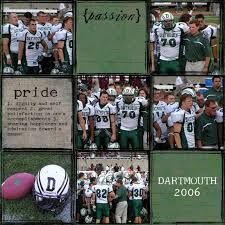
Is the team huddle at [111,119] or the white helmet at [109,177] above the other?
the team huddle at [111,119]

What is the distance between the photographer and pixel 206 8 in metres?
5.26

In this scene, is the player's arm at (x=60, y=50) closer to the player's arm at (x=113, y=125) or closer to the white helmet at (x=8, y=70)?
the white helmet at (x=8, y=70)

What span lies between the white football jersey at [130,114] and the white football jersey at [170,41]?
411mm

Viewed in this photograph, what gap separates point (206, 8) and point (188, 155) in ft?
3.59

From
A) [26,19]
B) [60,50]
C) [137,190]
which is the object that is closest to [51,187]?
[137,190]

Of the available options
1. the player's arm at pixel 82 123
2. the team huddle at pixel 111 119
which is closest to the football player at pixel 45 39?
the team huddle at pixel 111 119

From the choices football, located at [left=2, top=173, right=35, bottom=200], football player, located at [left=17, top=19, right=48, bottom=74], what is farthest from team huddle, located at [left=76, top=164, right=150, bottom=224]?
football player, located at [left=17, top=19, right=48, bottom=74]

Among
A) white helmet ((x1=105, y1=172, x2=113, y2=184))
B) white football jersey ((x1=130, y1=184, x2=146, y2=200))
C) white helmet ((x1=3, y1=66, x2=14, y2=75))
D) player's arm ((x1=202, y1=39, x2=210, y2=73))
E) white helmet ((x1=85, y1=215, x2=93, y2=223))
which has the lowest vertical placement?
white helmet ((x1=85, y1=215, x2=93, y2=223))

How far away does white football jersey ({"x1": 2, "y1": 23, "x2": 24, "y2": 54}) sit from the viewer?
5.23 metres

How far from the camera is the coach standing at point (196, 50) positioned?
5.25m

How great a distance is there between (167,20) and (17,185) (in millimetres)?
1633

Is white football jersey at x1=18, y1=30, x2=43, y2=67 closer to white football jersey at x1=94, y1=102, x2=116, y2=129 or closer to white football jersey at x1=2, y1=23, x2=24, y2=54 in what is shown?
white football jersey at x1=2, y1=23, x2=24, y2=54

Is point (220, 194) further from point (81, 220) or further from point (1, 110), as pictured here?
point (1, 110)

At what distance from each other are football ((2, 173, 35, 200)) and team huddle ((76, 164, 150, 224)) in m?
0.37
